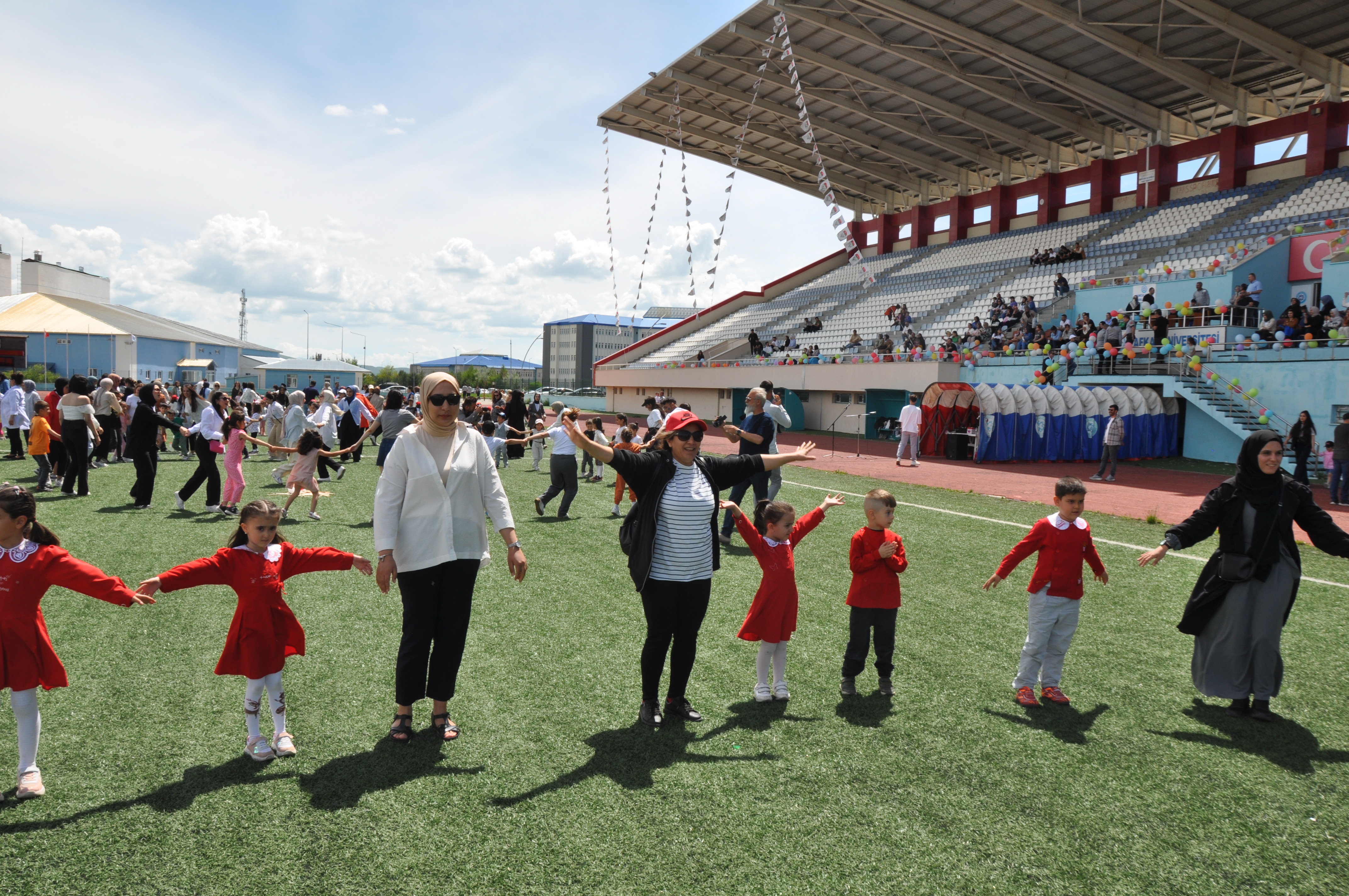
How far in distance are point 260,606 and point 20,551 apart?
3.23 ft

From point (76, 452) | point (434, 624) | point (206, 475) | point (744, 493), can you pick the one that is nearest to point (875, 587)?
point (434, 624)

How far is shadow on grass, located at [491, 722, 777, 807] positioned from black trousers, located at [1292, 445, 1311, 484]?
1619cm

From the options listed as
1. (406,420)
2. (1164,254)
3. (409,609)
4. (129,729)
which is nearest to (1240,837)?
(409,609)

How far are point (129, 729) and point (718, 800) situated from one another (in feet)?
10.2

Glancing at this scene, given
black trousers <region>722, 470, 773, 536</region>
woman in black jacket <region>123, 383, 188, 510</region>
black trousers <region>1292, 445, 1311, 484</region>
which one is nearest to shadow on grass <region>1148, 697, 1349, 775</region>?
black trousers <region>722, 470, 773, 536</region>

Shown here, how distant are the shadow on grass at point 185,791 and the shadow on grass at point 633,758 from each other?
1.19 meters

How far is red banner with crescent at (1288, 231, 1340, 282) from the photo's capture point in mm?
22094

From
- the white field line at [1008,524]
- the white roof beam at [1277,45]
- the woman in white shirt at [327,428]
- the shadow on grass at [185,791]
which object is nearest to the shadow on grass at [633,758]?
the shadow on grass at [185,791]

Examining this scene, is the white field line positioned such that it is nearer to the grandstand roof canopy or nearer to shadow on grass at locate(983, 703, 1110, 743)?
shadow on grass at locate(983, 703, 1110, 743)

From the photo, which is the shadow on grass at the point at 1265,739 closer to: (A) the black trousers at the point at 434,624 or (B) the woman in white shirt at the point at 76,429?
(A) the black trousers at the point at 434,624


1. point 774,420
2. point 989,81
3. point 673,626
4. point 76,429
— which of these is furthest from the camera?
point 989,81

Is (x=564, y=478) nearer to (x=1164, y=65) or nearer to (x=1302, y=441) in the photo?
Result: (x=1302, y=441)

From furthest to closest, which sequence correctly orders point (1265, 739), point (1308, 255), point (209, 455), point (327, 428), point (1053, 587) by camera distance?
point (1308, 255) → point (327, 428) → point (209, 455) → point (1053, 587) → point (1265, 739)

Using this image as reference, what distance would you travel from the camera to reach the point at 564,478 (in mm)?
11422
